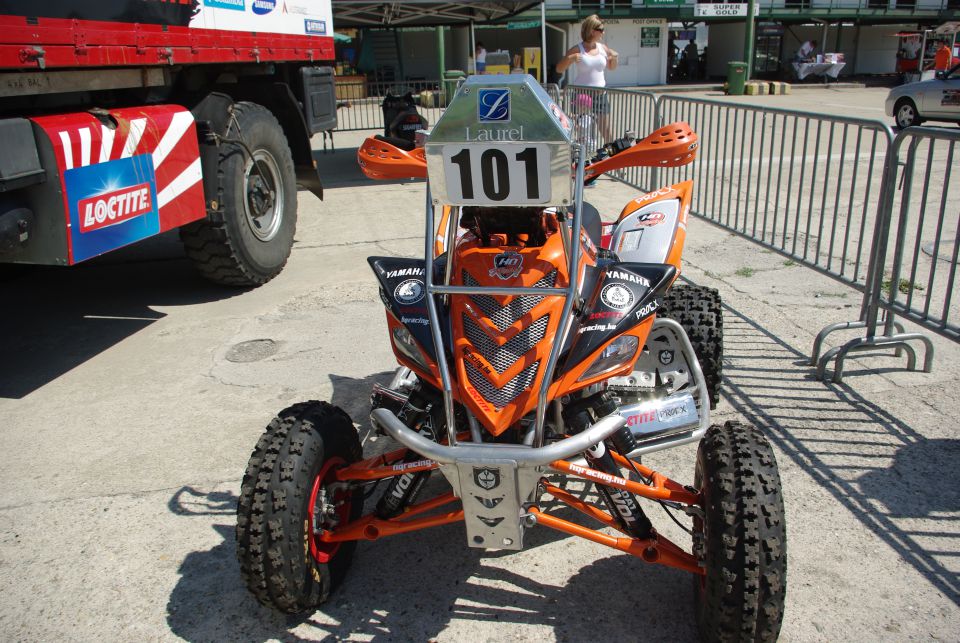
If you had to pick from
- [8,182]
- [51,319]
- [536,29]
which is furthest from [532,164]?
[536,29]

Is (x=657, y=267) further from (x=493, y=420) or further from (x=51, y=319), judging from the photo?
(x=51, y=319)

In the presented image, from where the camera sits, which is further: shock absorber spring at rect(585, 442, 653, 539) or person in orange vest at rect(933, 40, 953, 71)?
person in orange vest at rect(933, 40, 953, 71)

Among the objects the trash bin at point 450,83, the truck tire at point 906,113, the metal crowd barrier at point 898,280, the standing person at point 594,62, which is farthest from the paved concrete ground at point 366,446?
the truck tire at point 906,113

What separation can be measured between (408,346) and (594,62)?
8.34 meters

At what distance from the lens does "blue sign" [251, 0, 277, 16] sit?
6434 mm

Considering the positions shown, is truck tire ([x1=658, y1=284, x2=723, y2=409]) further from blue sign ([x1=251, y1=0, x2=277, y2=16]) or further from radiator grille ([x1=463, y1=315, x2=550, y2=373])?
blue sign ([x1=251, y1=0, x2=277, y2=16])

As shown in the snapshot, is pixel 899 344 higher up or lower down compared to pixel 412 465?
lower down

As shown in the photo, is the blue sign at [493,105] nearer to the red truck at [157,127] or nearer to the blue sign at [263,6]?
the red truck at [157,127]

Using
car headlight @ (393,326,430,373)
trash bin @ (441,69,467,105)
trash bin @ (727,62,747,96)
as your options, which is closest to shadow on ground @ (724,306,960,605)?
car headlight @ (393,326,430,373)

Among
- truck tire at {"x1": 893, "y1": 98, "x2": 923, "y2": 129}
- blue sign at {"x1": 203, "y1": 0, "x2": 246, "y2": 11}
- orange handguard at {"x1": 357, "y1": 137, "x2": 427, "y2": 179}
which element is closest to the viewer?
orange handguard at {"x1": 357, "y1": 137, "x2": 427, "y2": 179}

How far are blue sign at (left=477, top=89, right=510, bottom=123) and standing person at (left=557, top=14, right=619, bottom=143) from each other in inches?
307

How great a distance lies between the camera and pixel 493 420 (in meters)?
2.54

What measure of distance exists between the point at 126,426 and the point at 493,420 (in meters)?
2.65

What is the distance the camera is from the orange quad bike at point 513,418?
7.80 feet
